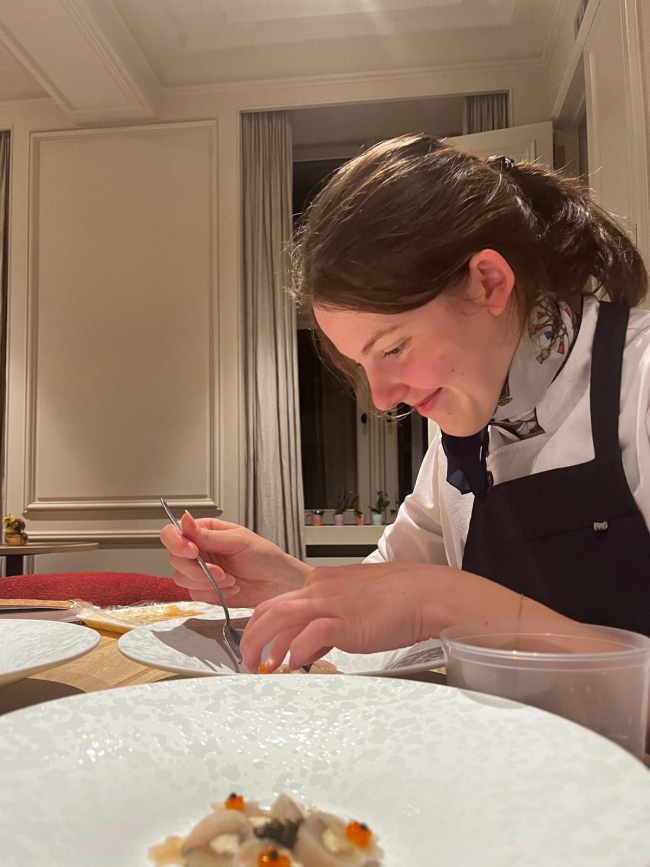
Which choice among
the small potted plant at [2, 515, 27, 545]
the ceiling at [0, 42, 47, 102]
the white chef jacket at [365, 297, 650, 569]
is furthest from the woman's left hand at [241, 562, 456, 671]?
the ceiling at [0, 42, 47, 102]

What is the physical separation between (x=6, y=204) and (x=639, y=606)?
4.29 metres

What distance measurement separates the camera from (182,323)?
3875mm

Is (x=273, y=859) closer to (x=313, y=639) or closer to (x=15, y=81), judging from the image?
(x=313, y=639)

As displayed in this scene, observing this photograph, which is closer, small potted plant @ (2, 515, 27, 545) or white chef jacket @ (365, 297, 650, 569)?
white chef jacket @ (365, 297, 650, 569)

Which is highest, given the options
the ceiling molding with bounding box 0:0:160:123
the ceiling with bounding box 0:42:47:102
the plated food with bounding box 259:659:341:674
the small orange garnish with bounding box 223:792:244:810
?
the ceiling with bounding box 0:42:47:102

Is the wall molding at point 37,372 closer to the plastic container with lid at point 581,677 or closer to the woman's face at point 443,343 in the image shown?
the woman's face at point 443,343

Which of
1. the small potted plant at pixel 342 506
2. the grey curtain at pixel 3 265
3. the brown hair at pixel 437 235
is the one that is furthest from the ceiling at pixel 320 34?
the brown hair at pixel 437 235

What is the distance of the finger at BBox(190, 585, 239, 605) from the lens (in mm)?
960

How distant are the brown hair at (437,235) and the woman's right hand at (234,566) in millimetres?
351

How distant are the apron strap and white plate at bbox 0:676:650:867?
46 cm

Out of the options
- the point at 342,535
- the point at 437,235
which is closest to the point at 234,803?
the point at 437,235

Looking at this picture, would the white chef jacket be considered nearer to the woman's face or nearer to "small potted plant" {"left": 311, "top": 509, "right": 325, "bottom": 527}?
the woman's face

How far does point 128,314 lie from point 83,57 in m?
1.29

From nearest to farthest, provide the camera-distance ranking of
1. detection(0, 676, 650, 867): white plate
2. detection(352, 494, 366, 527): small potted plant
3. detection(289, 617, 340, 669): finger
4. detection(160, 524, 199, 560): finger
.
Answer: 1. detection(0, 676, 650, 867): white plate
2. detection(289, 617, 340, 669): finger
3. detection(160, 524, 199, 560): finger
4. detection(352, 494, 366, 527): small potted plant
